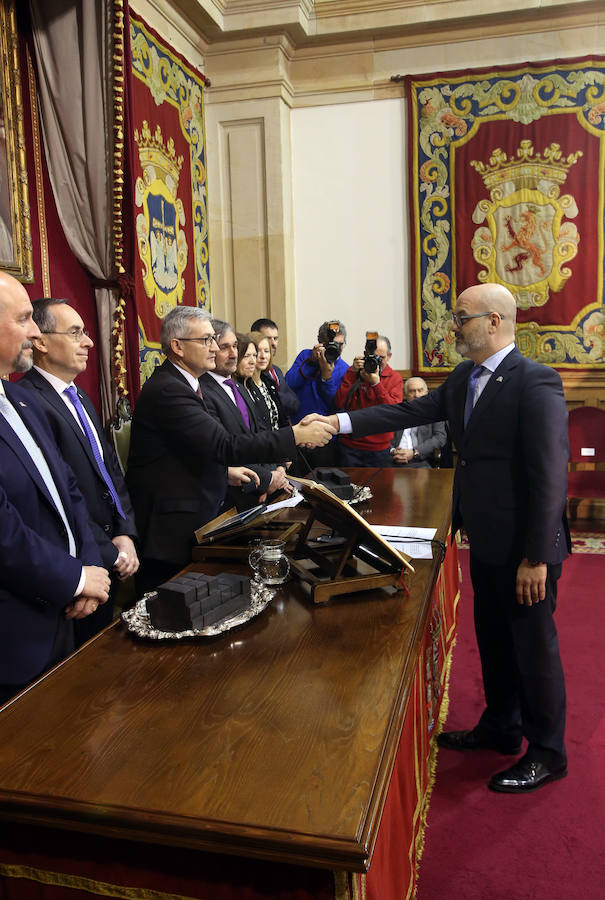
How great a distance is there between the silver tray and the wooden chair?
4.82 meters

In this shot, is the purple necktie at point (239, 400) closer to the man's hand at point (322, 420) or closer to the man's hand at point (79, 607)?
the man's hand at point (322, 420)

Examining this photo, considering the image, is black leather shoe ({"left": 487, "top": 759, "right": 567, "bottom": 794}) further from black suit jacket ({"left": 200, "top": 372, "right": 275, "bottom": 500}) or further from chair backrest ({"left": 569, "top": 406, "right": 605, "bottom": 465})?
chair backrest ({"left": 569, "top": 406, "right": 605, "bottom": 465})

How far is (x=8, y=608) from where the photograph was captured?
5.75 ft

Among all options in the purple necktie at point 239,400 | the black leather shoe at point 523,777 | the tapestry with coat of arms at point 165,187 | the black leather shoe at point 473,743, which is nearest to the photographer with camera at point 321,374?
the tapestry with coat of arms at point 165,187

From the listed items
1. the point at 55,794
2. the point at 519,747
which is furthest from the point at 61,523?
the point at 519,747

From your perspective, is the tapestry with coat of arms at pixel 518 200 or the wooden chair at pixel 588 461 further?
the wooden chair at pixel 588 461

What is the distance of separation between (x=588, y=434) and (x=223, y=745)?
546 cm

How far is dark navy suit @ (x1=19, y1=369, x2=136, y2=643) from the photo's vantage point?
2.41m

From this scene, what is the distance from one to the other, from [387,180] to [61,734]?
5746 millimetres

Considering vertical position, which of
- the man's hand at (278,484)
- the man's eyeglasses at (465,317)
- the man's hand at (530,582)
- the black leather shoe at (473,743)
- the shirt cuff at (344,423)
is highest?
the man's eyeglasses at (465,317)

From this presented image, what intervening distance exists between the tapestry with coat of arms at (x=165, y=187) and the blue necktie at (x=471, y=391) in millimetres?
2798

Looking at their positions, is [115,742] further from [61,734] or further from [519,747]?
[519,747]

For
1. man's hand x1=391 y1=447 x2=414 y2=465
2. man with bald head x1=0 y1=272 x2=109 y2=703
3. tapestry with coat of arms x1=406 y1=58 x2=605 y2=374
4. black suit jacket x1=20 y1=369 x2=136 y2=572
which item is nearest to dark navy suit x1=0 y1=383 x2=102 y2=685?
man with bald head x1=0 y1=272 x2=109 y2=703

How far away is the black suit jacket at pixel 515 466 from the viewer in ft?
7.12
